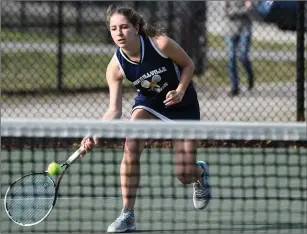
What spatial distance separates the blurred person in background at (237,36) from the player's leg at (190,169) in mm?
4253

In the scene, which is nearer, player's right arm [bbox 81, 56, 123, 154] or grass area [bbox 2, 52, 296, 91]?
player's right arm [bbox 81, 56, 123, 154]

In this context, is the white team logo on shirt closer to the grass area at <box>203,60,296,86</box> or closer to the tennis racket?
the tennis racket

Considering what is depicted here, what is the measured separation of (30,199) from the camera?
5461 millimetres

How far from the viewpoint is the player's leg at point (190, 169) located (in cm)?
563

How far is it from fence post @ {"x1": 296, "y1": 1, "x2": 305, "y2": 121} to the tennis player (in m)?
2.82

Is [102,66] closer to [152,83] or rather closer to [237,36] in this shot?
[237,36]

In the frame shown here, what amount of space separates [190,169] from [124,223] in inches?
23.1

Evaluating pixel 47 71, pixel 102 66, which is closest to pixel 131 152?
pixel 47 71

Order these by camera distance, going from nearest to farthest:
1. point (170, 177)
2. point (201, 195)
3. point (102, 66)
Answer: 1. point (201, 195)
2. point (170, 177)
3. point (102, 66)

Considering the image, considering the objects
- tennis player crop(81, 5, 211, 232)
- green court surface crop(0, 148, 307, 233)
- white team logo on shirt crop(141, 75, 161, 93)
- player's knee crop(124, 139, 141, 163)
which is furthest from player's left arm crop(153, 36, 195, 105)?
green court surface crop(0, 148, 307, 233)

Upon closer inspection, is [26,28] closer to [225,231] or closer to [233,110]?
[233,110]

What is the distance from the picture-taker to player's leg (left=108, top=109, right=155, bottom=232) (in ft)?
17.4

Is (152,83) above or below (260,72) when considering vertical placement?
below

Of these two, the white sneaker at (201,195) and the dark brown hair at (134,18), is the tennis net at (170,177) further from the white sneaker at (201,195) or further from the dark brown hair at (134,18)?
the dark brown hair at (134,18)
